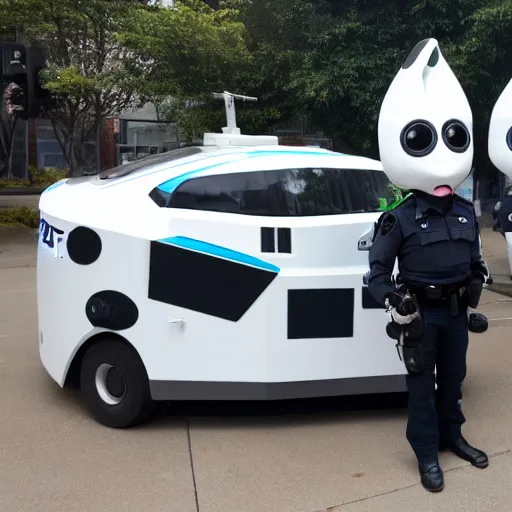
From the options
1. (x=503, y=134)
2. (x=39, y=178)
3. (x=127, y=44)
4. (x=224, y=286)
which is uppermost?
(x=127, y=44)

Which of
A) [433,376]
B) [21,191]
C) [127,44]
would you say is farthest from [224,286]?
[21,191]

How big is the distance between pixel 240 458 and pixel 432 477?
3.47 ft

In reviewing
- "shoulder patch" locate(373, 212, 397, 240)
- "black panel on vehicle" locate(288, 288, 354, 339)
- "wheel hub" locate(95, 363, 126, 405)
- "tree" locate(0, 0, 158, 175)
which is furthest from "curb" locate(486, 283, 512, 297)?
"tree" locate(0, 0, 158, 175)

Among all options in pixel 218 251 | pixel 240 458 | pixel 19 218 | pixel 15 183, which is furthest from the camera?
pixel 15 183

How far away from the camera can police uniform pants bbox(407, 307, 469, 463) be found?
348cm

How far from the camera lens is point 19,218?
1536cm

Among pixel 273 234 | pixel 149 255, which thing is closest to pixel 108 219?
pixel 149 255

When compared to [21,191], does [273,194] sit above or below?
above

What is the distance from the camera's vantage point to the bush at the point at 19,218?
1497cm

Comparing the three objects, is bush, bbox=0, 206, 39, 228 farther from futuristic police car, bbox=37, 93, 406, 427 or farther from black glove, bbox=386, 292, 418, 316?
black glove, bbox=386, 292, 418, 316

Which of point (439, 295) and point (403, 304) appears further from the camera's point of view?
point (439, 295)

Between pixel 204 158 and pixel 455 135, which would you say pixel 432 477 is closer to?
pixel 455 135

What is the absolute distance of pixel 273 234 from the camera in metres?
4.03

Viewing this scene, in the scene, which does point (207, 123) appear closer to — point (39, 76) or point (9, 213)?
point (39, 76)
